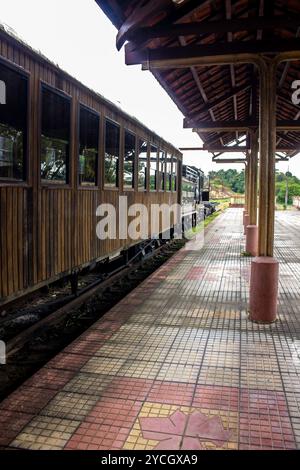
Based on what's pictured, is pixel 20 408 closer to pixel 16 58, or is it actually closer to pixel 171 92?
pixel 16 58

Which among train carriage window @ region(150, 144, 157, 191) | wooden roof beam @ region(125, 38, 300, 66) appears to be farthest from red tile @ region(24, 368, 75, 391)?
train carriage window @ region(150, 144, 157, 191)

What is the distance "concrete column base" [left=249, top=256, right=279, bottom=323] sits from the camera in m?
5.58

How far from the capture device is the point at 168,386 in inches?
147

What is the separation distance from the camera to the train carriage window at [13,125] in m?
3.95

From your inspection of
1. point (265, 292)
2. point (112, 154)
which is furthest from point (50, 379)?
point (112, 154)

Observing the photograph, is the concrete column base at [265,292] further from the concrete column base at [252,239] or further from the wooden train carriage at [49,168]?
the concrete column base at [252,239]

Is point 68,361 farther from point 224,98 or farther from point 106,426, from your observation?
point 224,98

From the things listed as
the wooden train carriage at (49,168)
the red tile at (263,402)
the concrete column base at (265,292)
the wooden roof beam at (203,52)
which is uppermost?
the wooden roof beam at (203,52)

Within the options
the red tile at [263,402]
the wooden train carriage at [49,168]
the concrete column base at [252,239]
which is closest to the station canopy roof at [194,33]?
the wooden train carriage at [49,168]

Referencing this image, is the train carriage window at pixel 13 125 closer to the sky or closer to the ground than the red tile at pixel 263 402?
closer to the sky

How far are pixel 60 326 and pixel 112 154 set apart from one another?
273 centimetres

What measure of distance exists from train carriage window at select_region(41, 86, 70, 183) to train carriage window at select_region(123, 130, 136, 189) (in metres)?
2.50

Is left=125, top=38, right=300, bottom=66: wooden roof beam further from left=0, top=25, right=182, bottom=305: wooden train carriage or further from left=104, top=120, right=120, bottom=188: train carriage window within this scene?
left=104, top=120, right=120, bottom=188: train carriage window

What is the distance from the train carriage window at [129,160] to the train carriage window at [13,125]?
3516 mm
